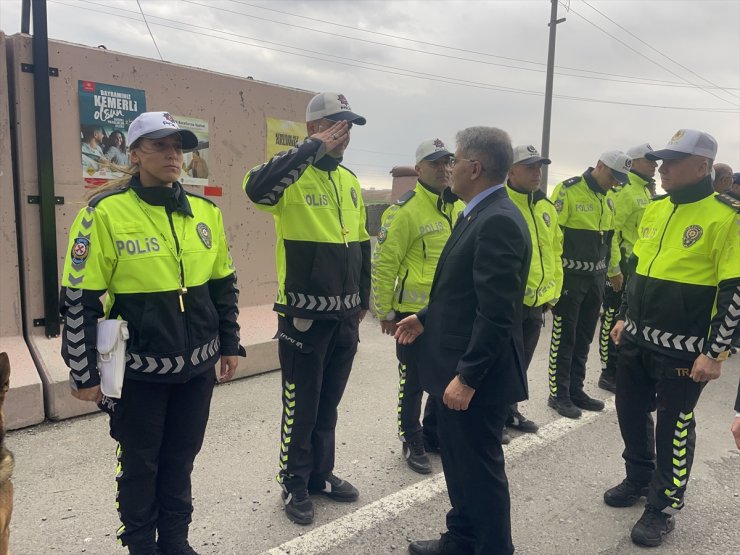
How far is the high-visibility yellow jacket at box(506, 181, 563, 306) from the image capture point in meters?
4.09

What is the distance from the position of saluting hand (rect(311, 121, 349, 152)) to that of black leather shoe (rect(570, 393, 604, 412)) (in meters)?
3.45

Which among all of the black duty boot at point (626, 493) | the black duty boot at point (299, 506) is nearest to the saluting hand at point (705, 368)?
the black duty boot at point (626, 493)

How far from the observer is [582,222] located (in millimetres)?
4934

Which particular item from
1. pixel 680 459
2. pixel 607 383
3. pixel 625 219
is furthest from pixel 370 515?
pixel 625 219

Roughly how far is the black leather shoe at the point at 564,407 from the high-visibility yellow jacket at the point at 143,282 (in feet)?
11.2

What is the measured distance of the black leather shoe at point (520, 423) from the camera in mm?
4324

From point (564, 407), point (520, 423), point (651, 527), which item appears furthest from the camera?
point (564, 407)

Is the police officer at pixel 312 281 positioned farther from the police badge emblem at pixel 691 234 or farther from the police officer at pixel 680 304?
the police badge emblem at pixel 691 234

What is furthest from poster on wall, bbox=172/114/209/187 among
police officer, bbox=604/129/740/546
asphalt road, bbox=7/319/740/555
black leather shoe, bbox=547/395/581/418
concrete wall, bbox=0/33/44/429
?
police officer, bbox=604/129/740/546

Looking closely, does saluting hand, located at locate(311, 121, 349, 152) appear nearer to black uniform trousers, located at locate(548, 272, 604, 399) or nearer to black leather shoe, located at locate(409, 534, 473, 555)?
black leather shoe, located at locate(409, 534, 473, 555)

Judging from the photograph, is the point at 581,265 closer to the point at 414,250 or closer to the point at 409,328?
the point at 414,250

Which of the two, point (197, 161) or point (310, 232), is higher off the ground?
point (197, 161)

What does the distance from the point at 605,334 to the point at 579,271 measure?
131 cm

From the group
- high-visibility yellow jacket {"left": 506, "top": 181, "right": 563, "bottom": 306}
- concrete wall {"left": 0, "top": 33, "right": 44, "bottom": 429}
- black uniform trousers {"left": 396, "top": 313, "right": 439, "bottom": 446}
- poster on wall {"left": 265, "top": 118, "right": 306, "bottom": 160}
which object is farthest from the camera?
poster on wall {"left": 265, "top": 118, "right": 306, "bottom": 160}
